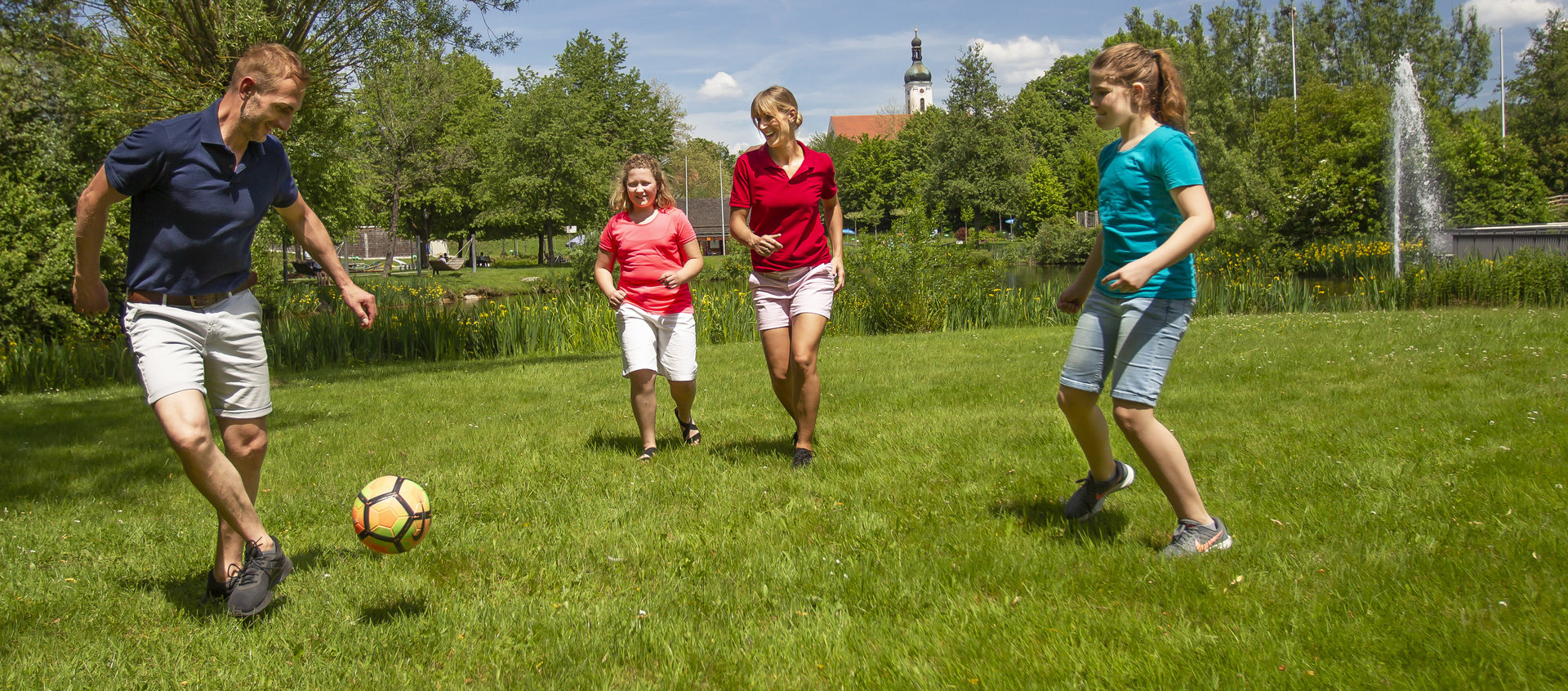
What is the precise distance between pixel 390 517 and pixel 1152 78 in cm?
308

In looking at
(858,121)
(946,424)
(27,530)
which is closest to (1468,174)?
(946,424)

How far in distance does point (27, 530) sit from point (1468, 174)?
34.3 meters

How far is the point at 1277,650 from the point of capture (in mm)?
2594

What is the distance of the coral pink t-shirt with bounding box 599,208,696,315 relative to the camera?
566 cm

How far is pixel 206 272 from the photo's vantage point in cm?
321

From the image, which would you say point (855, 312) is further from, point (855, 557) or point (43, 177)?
point (43, 177)

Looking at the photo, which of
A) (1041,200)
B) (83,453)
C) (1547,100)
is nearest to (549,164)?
(1041,200)

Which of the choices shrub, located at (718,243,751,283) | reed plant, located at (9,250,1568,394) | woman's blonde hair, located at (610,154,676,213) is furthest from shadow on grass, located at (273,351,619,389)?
shrub, located at (718,243,751,283)

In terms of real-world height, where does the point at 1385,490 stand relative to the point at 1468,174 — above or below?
below

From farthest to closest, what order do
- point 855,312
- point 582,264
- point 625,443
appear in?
1. point 582,264
2. point 855,312
3. point 625,443

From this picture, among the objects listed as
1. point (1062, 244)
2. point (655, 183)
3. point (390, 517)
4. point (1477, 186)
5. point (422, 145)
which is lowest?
point (390, 517)

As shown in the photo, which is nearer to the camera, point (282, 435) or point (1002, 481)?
point (1002, 481)

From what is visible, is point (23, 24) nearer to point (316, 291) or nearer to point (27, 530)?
point (27, 530)

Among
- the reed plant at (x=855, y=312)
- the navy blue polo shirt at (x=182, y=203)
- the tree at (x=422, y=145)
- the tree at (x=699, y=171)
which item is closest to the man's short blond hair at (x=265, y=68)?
the navy blue polo shirt at (x=182, y=203)
